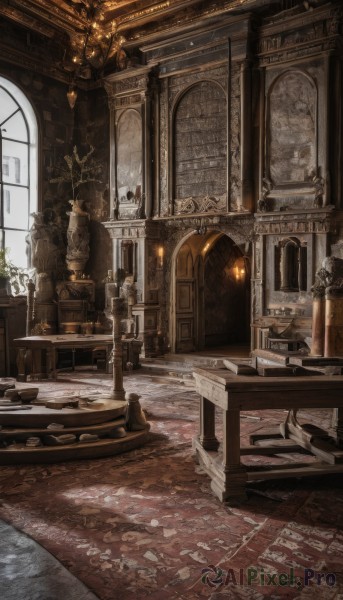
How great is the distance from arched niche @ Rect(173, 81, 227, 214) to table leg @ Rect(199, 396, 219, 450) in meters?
6.95

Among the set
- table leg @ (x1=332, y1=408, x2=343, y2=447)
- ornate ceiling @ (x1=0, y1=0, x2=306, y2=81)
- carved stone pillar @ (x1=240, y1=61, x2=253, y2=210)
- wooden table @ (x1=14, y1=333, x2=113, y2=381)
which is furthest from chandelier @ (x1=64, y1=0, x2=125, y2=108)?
table leg @ (x1=332, y1=408, x2=343, y2=447)

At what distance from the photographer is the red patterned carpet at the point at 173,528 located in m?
3.08

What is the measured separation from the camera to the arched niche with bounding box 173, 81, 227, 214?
1160cm

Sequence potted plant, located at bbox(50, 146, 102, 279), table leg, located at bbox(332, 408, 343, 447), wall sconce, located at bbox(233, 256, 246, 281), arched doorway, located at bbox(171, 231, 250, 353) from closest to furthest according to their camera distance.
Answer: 1. table leg, located at bbox(332, 408, 343, 447)
2. arched doorway, located at bbox(171, 231, 250, 353)
3. potted plant, located at bbox(50, 146, 102, 279)
4. wall sconce, located at bbox(233, 256, 246, 281)

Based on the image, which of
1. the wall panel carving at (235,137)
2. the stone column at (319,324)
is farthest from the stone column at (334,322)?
the wall panel carving at (235,137)

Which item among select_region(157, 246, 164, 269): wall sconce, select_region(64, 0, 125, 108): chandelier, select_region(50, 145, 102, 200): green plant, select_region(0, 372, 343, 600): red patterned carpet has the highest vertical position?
select_region(64, 0, 125, 108): chandelier

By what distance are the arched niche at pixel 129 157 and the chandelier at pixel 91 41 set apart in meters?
1.32

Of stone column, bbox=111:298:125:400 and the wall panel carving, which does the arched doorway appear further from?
stone column, bbox=111:298:125:400

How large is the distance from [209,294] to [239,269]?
5.73 feet

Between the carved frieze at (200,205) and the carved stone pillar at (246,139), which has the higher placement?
the carved stone pillar at (246,139)

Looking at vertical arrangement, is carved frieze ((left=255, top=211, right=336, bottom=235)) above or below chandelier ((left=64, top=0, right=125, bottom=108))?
below

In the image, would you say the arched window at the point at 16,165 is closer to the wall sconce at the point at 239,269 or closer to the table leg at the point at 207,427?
the wall sconce at the point at 239,269

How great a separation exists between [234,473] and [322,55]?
8644 mm

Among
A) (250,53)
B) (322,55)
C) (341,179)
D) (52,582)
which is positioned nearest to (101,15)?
(250,53)
